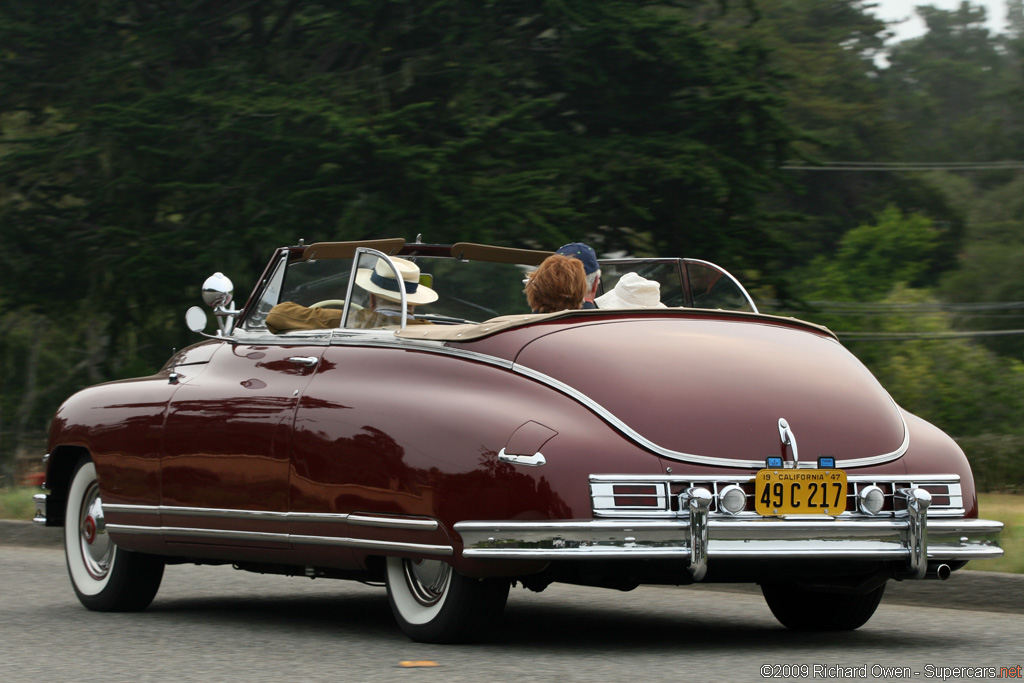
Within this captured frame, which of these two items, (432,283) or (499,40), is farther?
(499,40)

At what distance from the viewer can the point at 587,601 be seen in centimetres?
810

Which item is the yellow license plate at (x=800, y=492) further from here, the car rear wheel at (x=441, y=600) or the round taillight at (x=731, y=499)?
the car rear wheel at (x=441, y=600)

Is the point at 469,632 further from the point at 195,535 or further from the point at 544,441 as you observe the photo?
the point at 195,535

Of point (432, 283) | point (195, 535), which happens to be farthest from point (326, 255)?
point (195, 535)

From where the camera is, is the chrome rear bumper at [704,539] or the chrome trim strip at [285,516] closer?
the chrome rear bumper at [704,539]

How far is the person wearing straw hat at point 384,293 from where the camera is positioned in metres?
6.75

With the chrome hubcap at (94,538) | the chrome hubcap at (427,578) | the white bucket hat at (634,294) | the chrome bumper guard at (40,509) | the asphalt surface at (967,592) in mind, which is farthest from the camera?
the chrome bumper guard at (40,509)

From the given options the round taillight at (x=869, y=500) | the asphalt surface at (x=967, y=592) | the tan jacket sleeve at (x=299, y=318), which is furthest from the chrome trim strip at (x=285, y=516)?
the asphalt surface at (x=967, y=592)

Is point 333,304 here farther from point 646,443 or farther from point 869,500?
point 869,500

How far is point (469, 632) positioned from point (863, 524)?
1508 mm

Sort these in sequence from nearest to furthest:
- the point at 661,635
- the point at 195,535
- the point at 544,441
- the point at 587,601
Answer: the point at 544,441 < the point at 661,635 < the point at 195,535 < the point at 587,601

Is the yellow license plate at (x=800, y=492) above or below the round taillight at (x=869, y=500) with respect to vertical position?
above

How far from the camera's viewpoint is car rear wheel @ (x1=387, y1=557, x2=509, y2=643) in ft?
18.9

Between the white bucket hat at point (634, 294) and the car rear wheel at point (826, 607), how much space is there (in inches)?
53.9
